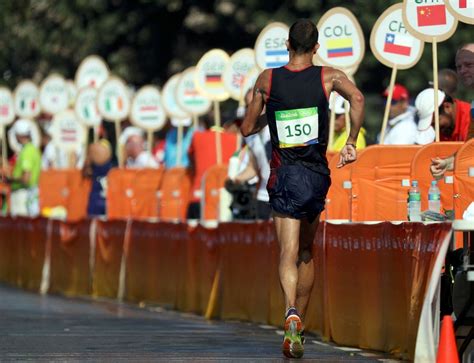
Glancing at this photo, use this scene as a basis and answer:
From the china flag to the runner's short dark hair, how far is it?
245 cm

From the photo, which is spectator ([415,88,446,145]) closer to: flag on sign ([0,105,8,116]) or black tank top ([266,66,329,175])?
black tank top ([266,66,329,175])

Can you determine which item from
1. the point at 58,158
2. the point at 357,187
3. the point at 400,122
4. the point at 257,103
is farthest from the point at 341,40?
the point at 58,158

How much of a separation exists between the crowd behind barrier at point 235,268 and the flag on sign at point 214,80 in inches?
74.9

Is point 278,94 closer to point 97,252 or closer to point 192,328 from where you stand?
point 192,328

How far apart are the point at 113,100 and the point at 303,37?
42.3 feet

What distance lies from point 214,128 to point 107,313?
3683 mm

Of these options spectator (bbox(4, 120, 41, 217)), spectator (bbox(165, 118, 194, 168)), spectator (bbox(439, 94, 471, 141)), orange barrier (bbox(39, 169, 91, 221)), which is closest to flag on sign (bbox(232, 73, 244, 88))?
spectator (bbox(165, 118, 194, 168))

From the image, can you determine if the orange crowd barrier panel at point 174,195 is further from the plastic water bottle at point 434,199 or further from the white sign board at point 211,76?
the plastic water bottle at point 434,199

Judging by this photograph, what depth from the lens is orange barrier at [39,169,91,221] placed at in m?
24.4

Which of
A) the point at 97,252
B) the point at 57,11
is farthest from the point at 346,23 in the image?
the point at 57,11

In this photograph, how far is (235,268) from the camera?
16734mm

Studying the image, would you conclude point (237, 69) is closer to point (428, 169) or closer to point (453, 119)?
point (453, 119)

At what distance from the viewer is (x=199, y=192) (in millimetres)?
20109

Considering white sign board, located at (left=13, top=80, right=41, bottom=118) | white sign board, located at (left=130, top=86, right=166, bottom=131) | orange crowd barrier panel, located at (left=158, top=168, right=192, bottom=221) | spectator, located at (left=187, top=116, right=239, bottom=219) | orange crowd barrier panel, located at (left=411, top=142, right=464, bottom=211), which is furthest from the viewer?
white sign board, located at (left=13, top=80, right=41, bottom=118)
